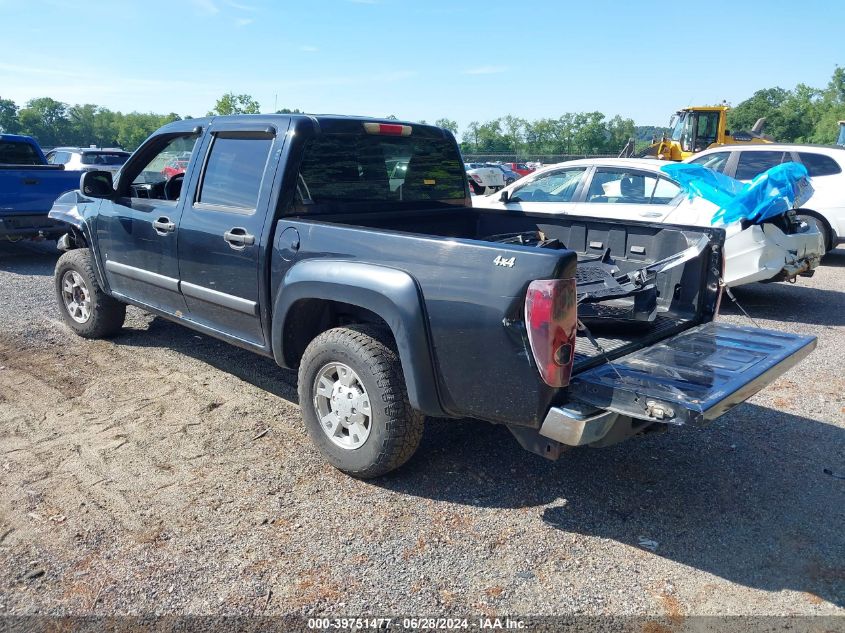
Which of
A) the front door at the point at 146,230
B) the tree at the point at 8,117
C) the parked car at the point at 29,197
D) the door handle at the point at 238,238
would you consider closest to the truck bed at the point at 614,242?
the door handle at the point at 238,238

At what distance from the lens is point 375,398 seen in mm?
3539

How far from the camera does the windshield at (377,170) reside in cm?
434

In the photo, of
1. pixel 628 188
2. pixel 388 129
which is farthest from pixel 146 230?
pixel 628 188

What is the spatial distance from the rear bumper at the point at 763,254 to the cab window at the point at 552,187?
6.37ft

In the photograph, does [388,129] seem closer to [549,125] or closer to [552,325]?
[552,325]

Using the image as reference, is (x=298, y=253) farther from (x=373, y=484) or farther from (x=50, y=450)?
(x=50, y=450)

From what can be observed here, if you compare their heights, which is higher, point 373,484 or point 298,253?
point 298,253

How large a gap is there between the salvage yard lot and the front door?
76 centimetres

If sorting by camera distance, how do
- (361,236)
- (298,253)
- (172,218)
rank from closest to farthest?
(361,236)
(298,253)
(172,218)

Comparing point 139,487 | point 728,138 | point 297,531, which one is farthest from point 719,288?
point 728,138

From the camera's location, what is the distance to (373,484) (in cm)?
379

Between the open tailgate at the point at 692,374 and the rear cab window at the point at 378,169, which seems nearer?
the open tailgate at the point at 692,374

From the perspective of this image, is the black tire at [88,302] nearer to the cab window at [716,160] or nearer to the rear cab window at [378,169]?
the rear cab window at [378,169]

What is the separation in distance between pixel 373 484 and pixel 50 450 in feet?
6.58
